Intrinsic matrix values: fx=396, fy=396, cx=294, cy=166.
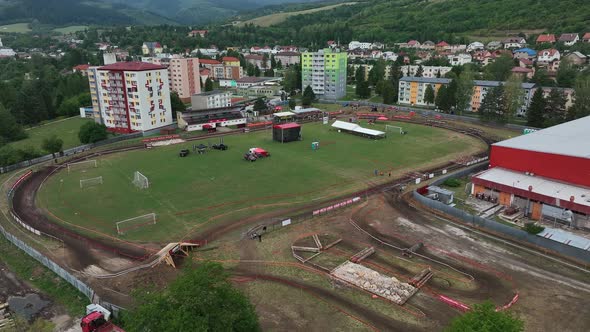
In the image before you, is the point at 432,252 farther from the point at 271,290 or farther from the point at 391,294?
the point at 271,290

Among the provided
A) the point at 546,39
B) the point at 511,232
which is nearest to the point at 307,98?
the point at 511,232

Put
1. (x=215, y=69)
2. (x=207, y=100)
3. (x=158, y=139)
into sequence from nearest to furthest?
(x=158, y=139) < (x=207, y=100) < (x=215, y=69)

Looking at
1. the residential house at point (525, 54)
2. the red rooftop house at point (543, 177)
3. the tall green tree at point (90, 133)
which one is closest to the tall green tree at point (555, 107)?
the red rooftop house at point (543, 177)

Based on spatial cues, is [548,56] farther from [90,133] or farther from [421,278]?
[90,133]

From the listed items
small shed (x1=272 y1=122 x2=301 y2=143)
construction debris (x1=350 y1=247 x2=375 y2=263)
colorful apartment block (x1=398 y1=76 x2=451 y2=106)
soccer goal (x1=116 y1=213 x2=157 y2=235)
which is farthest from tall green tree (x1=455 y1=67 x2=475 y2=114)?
soccer goal (x1=116 y1=213 x2=157 y2=235)

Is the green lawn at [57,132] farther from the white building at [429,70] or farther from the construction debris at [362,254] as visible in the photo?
the white building at [429,70]

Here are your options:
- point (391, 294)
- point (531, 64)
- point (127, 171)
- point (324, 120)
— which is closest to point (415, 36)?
point (531, 64)
